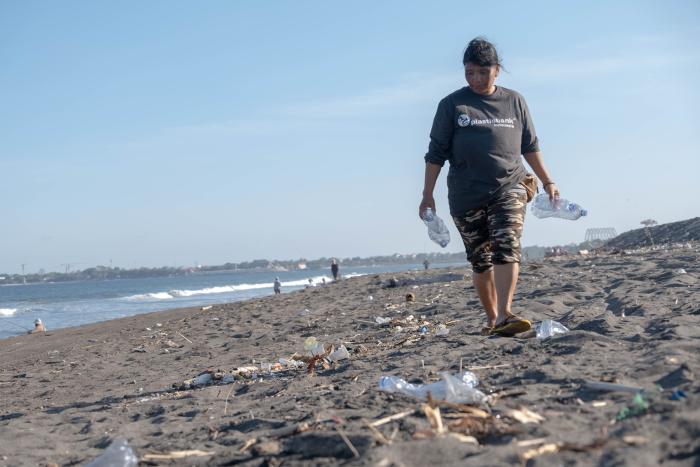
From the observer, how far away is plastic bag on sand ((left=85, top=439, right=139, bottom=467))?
2746mm

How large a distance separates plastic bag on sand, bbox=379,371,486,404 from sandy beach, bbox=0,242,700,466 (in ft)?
0.25

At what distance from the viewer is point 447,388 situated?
298cm

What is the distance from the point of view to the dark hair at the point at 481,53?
458 centimetres

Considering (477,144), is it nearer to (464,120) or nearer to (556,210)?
(464,120)

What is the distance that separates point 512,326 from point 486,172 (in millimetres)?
934

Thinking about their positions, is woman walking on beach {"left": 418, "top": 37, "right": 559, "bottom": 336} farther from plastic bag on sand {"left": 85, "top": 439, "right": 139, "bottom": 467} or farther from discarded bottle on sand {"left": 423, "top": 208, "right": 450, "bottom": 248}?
plastic bag on sand {"left": 85, "top": 439, "right": 139, "bottom": 467}

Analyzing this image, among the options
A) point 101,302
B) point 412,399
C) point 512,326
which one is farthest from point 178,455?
point 101,302

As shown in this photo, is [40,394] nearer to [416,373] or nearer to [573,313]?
[416,373]

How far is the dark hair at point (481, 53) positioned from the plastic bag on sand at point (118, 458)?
9.90ft

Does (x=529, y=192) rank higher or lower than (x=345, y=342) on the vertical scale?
higher

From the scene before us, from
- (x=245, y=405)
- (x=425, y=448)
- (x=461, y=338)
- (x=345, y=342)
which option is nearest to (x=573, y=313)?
(x=461, y=338)

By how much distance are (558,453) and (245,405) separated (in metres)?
1.89

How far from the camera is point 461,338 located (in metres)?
4.72

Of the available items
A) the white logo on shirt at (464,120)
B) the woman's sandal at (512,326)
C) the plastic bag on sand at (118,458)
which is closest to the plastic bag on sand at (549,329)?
the woman's sandal at (512,326)
